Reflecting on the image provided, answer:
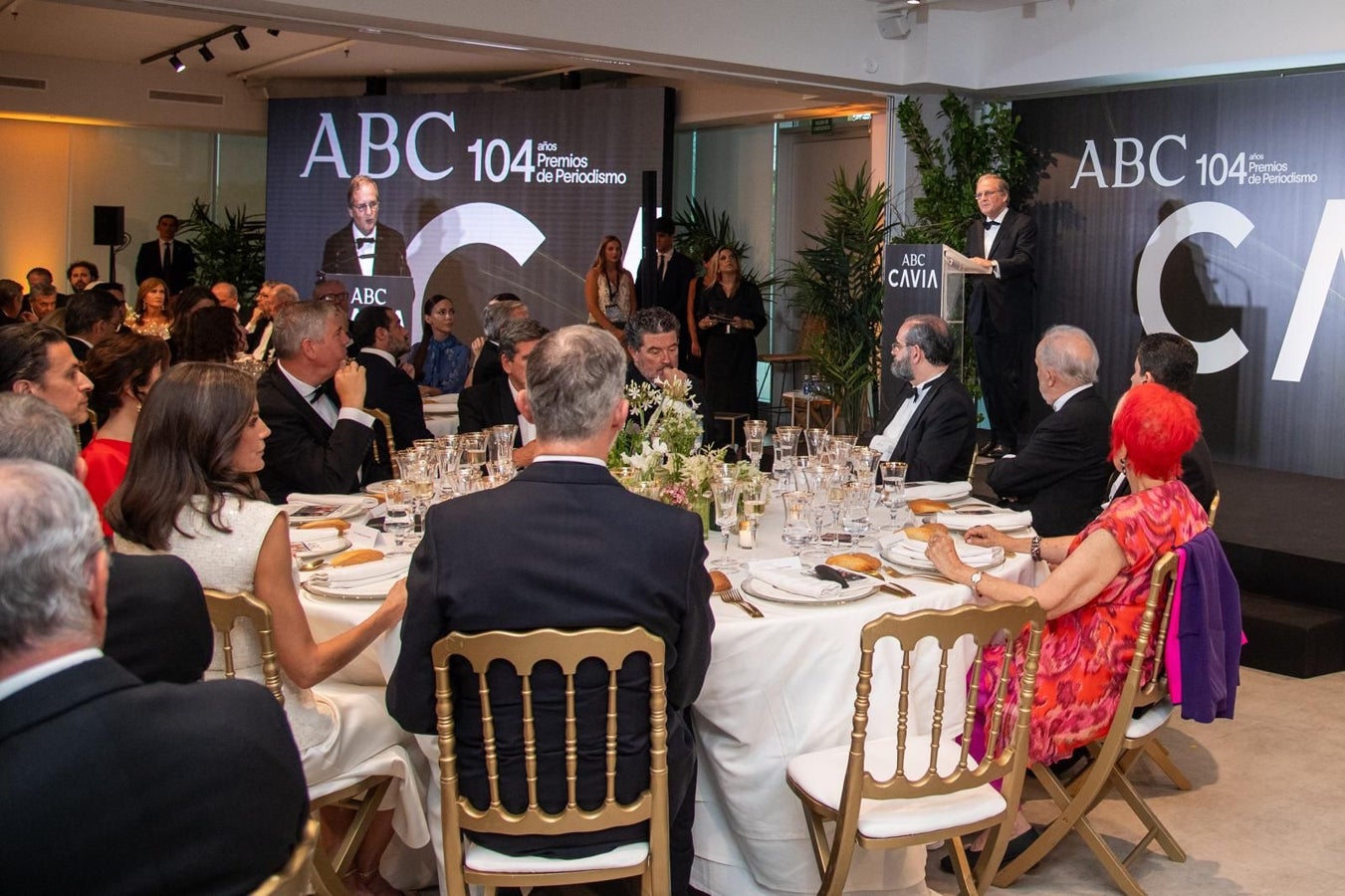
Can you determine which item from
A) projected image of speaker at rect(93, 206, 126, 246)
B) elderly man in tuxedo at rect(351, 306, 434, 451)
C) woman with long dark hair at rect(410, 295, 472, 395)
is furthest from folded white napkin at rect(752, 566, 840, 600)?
projected image of speaker at rect(93, 206, 126, 246)

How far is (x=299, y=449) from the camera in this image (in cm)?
475

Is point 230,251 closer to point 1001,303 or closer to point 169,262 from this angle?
point 169,262

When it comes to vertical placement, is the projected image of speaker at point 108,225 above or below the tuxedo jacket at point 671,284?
above

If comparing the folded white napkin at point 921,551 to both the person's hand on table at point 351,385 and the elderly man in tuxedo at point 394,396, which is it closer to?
the person's hand on table at point 351,385

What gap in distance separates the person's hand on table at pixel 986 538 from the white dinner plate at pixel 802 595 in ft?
2.22

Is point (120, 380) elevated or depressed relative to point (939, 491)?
elevated

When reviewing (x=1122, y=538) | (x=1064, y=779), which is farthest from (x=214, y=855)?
(x=1064, y=779)

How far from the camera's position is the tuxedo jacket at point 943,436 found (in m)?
5.37

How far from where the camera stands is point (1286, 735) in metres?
5.05

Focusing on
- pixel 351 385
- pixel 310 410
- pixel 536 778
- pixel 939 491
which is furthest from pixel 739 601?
pixel 310 410

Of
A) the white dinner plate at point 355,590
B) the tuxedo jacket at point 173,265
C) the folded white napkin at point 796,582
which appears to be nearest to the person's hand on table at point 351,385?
the white dinner plate at point 355,590

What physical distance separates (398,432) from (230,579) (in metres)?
2.87

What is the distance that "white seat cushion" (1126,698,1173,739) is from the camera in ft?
12.0

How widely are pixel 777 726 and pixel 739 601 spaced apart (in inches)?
12.3
